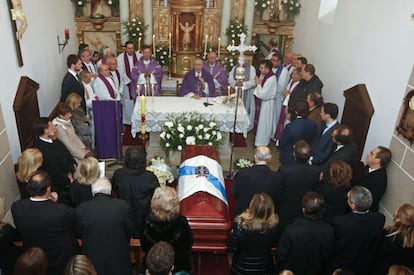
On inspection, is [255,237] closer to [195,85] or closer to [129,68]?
[195,85]

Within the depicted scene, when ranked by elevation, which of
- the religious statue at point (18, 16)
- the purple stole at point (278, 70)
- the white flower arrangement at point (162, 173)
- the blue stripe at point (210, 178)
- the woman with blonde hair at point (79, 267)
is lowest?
the white flower arrangement at point (162, 173)

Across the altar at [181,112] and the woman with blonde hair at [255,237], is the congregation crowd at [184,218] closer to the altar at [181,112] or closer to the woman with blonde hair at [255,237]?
the woman with blonde hair at [255,237]

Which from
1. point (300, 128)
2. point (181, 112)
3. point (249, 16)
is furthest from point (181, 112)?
point (249, 16)

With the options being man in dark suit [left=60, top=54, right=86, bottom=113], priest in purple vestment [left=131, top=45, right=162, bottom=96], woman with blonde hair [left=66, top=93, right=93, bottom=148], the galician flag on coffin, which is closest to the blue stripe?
the galician flag on coffin

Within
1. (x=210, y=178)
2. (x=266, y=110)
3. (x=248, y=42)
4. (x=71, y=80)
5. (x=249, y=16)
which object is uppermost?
(x=249, y=16)

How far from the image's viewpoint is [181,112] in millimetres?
7051

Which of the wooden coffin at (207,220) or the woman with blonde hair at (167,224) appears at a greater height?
the woman with blonde hair at (167,224)

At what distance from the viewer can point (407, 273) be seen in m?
2.65

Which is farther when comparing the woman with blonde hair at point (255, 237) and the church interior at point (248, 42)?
the church interior at point (248, 42)

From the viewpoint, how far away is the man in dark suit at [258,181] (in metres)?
4.07

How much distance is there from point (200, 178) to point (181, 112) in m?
2.52

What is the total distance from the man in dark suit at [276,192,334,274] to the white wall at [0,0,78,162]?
4031mm

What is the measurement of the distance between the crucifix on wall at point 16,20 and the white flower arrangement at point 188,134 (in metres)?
2.47

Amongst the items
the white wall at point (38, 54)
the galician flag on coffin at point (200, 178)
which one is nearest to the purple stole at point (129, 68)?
the white wall at point (38, 54)
